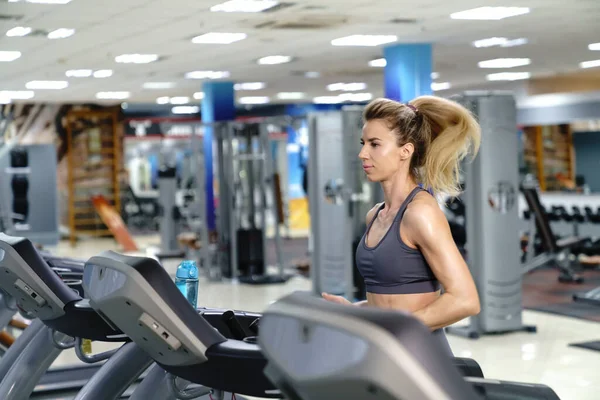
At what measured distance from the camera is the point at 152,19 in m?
8.25

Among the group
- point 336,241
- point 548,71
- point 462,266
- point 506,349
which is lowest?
point 506,349

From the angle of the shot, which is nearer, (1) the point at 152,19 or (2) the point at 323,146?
(1) the point at 152,19

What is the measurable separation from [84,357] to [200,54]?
8.46m

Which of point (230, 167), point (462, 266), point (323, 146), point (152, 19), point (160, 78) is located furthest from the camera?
point (160, 78)

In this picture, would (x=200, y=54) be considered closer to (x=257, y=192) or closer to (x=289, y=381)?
(x=257, y=192)

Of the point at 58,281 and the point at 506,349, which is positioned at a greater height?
the point at 58,281

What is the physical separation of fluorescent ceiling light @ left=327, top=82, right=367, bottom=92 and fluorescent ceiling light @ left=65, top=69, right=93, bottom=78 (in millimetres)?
4955

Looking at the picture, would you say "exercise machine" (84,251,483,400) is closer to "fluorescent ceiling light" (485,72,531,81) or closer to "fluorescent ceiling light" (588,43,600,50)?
"fluorescent ceiling light" (588,43,600,50)

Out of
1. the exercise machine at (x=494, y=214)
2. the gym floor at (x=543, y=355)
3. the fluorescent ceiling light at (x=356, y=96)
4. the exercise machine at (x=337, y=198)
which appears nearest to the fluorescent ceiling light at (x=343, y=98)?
the fluorescent ceiling light at (x=356, y=96)

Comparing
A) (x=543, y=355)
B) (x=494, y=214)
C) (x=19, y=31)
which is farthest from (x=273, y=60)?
(x=543, y=355)

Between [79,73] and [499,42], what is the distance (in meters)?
6.13

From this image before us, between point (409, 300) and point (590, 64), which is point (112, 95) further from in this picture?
point (409, 300)

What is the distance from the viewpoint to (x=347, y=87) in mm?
17312

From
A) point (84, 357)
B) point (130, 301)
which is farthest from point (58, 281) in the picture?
point (130, 301)
